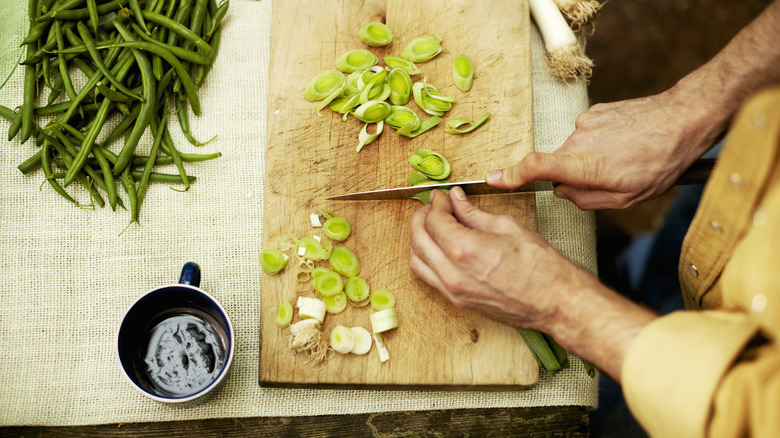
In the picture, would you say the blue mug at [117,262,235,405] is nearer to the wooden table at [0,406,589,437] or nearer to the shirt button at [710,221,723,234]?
the wooden table at [0,406,589,437]

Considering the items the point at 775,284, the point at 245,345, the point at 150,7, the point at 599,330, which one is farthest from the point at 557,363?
the point at 150,7

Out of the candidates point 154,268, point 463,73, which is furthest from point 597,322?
point 154,268

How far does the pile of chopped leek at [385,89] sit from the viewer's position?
5.46ft

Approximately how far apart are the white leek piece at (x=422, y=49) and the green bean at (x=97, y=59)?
90cm

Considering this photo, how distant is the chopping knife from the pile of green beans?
0.57 meters

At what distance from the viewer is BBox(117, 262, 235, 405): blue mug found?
1410 millimetres

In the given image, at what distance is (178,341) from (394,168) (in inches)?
32.5

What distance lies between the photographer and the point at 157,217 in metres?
1.78

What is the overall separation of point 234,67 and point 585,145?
4.11 ft

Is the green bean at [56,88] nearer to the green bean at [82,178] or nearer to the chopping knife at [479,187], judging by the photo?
the green bean at [82,178]

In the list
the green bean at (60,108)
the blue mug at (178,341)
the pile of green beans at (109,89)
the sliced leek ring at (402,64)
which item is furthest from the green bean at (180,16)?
the blue mug at (178,341)

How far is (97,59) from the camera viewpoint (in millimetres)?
1682

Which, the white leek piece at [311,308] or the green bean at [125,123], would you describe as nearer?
the white leek piece at [311,308]

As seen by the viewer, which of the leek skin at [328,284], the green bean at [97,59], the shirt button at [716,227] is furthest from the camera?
the green bean at [97,59]
